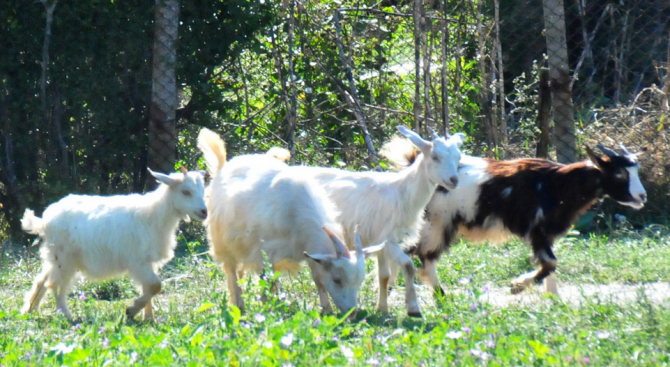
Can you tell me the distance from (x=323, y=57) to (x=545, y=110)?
270 centimetres

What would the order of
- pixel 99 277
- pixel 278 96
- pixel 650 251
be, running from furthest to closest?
pixel 278 96
pixel 650 251
pixel 99 277

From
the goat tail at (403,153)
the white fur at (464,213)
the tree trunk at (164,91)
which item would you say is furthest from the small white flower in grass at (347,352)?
the tree trunk at (164,91)

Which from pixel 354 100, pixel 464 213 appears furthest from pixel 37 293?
pixel 354 100

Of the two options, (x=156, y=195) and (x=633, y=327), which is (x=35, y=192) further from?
(x=633, y=327)

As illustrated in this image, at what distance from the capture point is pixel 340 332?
4.55 metres

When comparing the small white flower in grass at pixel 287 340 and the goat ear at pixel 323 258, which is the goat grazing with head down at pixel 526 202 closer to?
the goat ear at pixel 323 258

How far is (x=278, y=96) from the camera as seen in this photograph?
32.3 ft

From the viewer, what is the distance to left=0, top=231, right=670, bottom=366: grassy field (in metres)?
3.47

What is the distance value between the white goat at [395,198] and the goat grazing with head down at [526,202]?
1.63ft

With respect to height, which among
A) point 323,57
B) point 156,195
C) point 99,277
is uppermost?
point 323,57

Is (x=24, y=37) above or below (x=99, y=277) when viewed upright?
above

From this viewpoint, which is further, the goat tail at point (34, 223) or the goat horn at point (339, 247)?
the goat tail at point (34, 223)

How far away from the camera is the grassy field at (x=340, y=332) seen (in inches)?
137

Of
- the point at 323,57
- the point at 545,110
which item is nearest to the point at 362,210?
the point at 545,110
